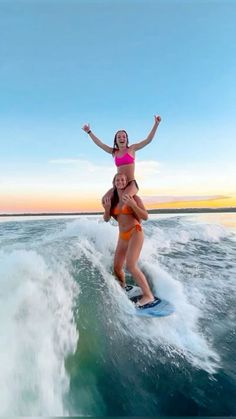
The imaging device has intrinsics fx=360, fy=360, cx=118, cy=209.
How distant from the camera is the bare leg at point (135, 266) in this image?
4.61 metres

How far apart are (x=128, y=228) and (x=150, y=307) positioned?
3.70ft

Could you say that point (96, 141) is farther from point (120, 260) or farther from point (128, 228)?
point (120, 260)

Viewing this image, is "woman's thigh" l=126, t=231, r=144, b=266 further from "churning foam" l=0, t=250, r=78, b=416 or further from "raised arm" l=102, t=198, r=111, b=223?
"churning foam" l=0, t=250, r=78, b=416

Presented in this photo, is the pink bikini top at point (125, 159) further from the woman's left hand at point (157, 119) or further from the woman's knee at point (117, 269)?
the woman's knee at point (117, 269)

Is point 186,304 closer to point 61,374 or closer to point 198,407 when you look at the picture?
point 198,407

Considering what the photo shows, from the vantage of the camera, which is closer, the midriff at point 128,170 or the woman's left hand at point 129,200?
the woman's left hand at point 129,200

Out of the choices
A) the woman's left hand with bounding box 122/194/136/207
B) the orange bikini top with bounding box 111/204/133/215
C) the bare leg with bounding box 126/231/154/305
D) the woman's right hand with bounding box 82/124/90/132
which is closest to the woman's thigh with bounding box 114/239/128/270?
the bare leg with bounding box 126/231/154/305

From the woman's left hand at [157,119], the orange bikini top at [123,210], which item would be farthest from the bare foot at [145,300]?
the woman's left hand at [157,119]

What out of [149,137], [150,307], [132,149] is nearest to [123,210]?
[132,149]

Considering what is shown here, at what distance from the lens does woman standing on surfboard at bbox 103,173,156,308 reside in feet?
15.4

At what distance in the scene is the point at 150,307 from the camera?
173 inches

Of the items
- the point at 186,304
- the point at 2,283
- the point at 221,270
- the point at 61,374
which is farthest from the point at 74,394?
the point at 221,270

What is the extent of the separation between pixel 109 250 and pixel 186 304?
1.65 meters

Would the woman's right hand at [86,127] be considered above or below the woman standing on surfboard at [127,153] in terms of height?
above
